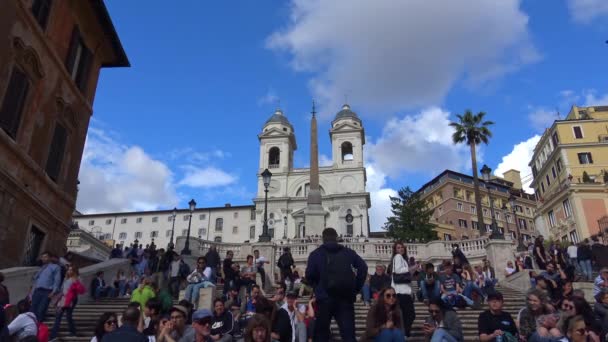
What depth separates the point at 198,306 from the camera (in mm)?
11609

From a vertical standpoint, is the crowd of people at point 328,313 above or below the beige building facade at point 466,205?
below

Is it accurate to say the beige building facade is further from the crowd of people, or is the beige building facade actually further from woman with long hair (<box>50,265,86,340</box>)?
woman with long hair (<box>50,265,86,340</box>)

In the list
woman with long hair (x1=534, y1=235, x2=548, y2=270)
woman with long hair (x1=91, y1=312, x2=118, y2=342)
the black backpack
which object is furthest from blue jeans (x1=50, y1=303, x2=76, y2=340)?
woman with long hair (x1=534, y1=235, x2=548, y2=270)

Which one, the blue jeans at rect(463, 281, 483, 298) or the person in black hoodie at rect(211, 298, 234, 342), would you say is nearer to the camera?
the person in black hoodie at rect(211, 298, 234, 342)

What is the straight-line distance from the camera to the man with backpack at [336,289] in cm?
586

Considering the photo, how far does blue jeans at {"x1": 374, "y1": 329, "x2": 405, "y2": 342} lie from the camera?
17.9 feet

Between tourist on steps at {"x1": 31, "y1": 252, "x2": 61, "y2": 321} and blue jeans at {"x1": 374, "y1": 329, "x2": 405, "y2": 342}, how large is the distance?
26.9 feet

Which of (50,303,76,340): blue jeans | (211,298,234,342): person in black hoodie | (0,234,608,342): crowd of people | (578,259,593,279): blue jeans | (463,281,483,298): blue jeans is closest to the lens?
(0,234,608,342): crowd of people

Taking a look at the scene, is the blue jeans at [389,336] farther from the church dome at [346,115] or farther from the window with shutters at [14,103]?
the church dome at [346,115]

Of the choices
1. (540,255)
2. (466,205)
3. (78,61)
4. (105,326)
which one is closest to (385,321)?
(105,326)

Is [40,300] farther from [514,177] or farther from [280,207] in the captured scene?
[514,177]

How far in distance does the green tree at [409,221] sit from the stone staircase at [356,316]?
115 ft

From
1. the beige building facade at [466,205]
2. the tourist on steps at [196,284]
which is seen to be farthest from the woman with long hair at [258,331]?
the beige building facade at [466,205]

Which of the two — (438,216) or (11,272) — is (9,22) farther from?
(438,216)
